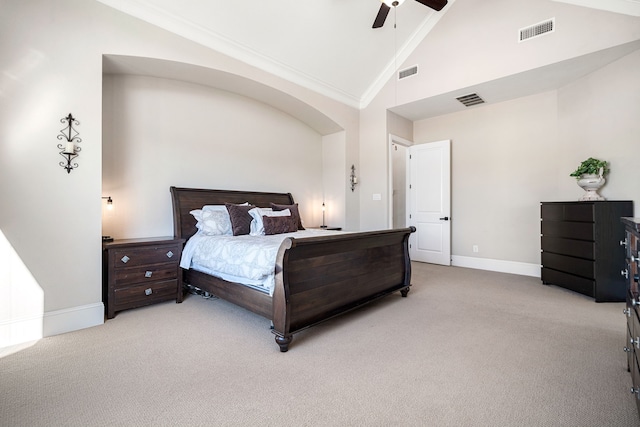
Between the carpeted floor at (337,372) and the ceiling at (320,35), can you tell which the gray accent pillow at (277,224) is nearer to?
the carpeted floor at (337,372)

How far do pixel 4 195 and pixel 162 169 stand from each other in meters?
1.62

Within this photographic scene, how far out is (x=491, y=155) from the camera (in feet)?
17.0

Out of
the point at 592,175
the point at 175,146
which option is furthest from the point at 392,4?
the point at 592,175

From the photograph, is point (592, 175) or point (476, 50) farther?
point (476, 50)

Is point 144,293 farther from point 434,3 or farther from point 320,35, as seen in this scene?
point 434,3

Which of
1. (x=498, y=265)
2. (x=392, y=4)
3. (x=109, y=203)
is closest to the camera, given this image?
(x=392, y=4)

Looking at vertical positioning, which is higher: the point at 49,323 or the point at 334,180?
the point at 334,180

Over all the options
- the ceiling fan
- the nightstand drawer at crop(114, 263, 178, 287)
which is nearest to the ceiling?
the ceiling fan

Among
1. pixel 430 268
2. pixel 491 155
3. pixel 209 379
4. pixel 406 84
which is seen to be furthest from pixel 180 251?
pixel 491 155

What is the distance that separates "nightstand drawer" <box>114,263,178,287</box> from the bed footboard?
1.72m

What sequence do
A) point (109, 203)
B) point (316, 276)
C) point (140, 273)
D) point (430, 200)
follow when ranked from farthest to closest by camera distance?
point (430, 200) → point (109, 203) → point (140, 273) → point (316, 276)

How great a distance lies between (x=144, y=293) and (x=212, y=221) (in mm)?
1088

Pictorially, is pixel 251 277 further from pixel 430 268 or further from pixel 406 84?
pixel 406 84

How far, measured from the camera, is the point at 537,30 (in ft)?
12.6
